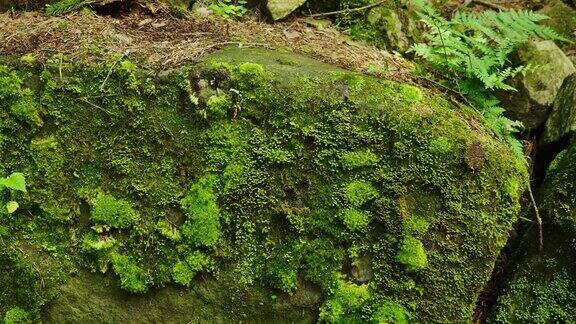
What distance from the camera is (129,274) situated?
11.2 feet

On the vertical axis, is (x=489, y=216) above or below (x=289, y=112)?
below

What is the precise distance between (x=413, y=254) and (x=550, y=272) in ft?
3.23

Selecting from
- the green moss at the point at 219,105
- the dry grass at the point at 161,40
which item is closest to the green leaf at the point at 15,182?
the dry grass at the point at 161,40

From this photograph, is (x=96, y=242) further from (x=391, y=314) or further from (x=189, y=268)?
(x=391, y=314)

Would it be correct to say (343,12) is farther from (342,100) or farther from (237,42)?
(342,100)

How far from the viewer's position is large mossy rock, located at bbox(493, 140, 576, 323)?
10.7ft

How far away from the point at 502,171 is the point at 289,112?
4.92 feet

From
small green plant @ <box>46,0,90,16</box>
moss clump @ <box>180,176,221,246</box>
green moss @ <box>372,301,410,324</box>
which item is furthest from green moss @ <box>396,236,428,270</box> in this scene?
small green plant @ <box>46,0,90,16</box>

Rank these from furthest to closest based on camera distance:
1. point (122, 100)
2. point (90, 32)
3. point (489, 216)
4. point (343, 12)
A: point (343, 12)
point (90, 32)
point (122, 100)
point (489, 216)

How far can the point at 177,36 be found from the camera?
3953mm

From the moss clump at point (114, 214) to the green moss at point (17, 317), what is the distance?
2.81ft

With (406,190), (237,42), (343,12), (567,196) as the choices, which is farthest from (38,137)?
(567,196)

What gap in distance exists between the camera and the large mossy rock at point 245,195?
10.6ft

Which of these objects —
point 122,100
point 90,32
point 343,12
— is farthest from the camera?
point 343,12
